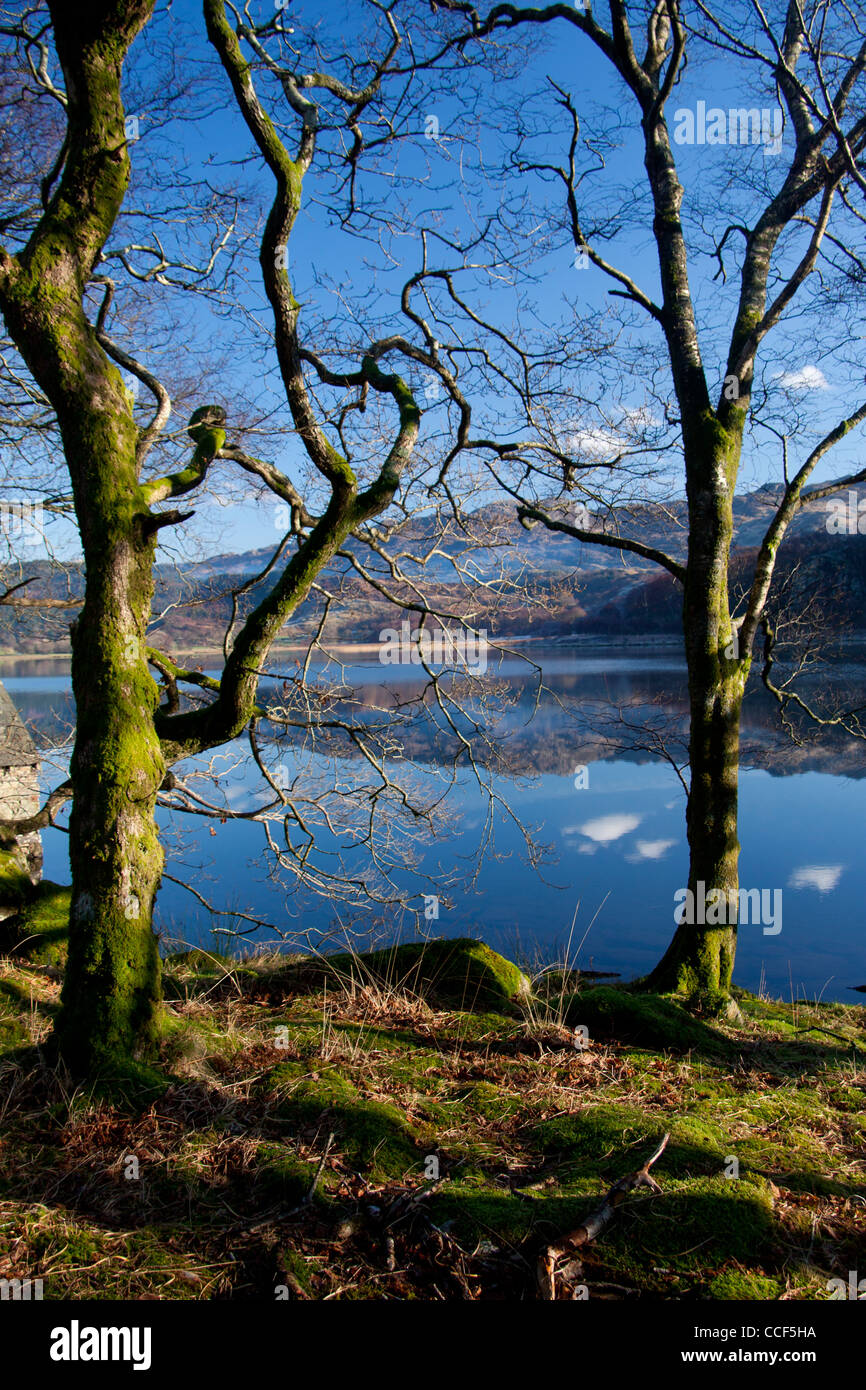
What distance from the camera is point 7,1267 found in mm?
2111

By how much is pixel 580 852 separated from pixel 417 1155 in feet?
56.3

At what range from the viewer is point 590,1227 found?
2.18 metres

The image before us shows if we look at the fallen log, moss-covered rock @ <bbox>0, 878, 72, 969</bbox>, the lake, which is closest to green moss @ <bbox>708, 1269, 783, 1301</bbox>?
the fallen log

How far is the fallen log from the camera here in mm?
2016

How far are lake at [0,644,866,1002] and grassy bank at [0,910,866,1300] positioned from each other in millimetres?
2365

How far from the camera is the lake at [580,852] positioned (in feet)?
27.6

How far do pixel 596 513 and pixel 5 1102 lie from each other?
5.88m

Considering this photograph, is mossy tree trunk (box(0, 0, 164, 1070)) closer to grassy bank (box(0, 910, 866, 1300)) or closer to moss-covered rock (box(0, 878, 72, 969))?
grassy bank (box(0, 910, 866, 1300))

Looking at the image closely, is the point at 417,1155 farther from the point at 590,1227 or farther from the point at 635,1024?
the point at 635,1024

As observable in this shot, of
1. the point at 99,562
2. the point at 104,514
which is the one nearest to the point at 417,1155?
the point at 99,562

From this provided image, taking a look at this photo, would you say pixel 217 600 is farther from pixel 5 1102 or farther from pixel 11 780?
pixel 11 780

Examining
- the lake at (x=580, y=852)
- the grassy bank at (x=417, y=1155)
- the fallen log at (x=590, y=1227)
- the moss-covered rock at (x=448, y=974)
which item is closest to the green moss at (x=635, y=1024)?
the grassy bank at (x=417, y=1155)

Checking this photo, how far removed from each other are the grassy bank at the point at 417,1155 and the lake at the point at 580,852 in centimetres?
237

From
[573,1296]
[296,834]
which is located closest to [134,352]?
[573,1296]
